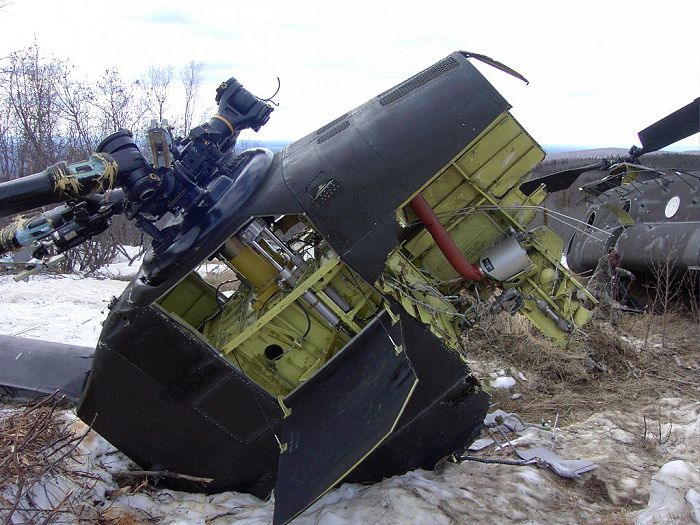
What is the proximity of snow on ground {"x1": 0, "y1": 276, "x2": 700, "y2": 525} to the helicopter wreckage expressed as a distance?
0.55 feet

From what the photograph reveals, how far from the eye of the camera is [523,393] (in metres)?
6.27

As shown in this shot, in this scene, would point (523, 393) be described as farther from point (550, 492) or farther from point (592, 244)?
point (592, 244)

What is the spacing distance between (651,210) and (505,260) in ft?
20.6

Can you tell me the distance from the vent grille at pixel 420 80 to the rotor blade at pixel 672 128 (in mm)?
4580

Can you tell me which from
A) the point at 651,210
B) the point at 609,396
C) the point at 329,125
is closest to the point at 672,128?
the point at 651,210

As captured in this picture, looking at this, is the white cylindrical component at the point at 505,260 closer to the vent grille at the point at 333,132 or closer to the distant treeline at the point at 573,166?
the vent grille at the point at 333,132

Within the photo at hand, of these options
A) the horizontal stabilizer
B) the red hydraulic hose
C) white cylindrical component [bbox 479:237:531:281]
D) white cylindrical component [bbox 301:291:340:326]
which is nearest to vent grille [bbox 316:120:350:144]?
the red hydraulic hose

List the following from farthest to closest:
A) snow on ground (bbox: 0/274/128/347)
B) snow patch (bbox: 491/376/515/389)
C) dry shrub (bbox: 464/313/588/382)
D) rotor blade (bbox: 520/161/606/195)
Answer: snow on ground (bbox: 0/274/128/347) → dry shrub (bbox: 464/313/588/382) → snow patch (bbox: 491/376/515/389) → rotor blade (bbox: 520/161/606/195)

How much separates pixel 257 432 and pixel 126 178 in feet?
5.99

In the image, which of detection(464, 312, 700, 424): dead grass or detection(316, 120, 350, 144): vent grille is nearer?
detection(316, 120, 350, 144): vent grille

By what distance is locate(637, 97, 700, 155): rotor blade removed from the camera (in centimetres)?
671

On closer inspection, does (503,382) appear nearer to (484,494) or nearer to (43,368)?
(484,494)

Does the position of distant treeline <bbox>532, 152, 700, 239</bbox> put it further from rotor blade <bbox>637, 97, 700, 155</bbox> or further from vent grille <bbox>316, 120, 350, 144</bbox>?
vent grille <bbox>316, 120, 350, 144</bbox>

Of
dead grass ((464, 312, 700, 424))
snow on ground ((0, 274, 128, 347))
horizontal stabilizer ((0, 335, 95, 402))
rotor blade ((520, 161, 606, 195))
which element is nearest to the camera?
horizontal stabilizer ((0, 335, 95, 402))
